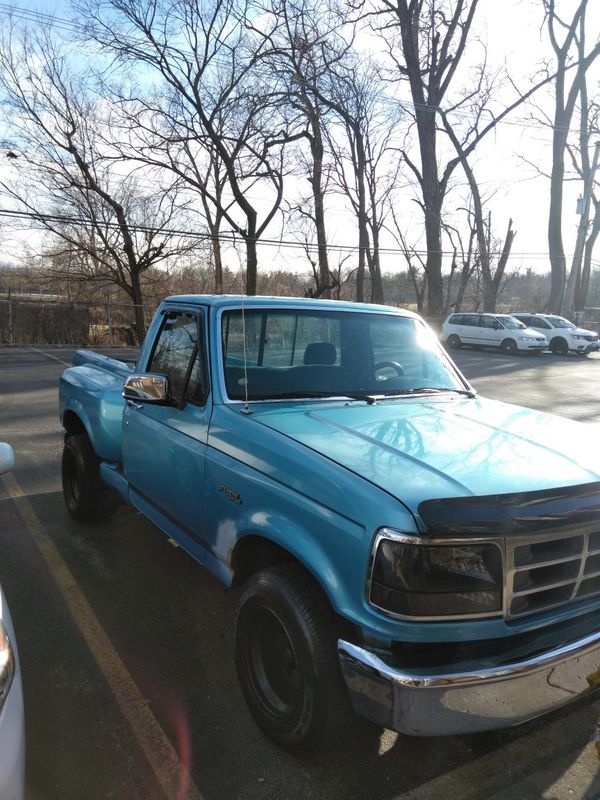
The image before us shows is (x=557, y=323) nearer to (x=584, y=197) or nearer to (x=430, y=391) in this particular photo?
(x=584, y=197)

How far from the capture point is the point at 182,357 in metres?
3.65

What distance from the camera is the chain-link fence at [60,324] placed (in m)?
23.4

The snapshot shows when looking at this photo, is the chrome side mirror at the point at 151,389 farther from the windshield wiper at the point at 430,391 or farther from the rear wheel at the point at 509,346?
the rear wheel at the point at 509,346

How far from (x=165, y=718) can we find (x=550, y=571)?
71.7 inches

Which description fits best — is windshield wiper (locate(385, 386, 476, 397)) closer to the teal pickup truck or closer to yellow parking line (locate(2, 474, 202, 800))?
the teal pickup truck

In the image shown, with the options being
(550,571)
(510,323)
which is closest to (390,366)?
(550,571)

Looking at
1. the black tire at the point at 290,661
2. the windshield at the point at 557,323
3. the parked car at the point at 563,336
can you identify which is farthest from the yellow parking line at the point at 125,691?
the windshield at the point at 557,323

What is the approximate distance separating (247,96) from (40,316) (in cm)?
1508

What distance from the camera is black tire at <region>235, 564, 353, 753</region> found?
223 cm

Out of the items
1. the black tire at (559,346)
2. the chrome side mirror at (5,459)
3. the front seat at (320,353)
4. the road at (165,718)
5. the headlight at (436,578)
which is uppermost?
the front seat at (320,353)

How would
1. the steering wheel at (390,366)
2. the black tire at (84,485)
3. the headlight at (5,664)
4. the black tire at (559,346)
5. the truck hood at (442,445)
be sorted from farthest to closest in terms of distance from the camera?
the black tire at (559,346)
the black tire at (84,485)
the steering wheel at (390,366)
the truck hood at (442,445)
the headlight at (5,664)

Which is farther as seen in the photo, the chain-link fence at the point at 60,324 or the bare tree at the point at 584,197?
the bare tree at the point at 584,197

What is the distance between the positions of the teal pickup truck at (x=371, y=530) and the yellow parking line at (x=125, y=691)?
1.31 feet

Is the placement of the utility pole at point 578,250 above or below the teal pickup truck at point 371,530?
above
